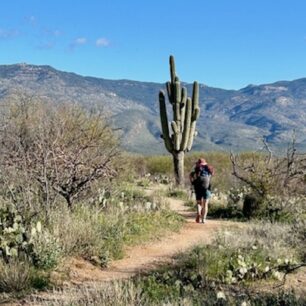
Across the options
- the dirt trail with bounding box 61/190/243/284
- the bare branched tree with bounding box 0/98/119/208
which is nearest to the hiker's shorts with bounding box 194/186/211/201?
the dirt trail with bounding box 61/190/243/284

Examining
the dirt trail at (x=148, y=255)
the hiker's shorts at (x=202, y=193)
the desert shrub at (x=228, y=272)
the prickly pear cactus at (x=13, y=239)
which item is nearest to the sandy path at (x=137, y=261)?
the dirt trail at (x=148, y=255)

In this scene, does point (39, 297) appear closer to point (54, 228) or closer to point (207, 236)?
point (54, 228)

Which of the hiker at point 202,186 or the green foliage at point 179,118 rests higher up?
the green foliage at point 179,118

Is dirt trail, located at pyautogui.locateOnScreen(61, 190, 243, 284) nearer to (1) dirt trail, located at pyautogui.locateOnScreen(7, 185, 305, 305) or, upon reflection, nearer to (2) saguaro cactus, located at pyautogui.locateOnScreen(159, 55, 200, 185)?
(1) dirt trail, located at pyautogui.locateOnScreen(7, 185, 305, 305)

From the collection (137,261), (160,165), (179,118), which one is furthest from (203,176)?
(160,165)

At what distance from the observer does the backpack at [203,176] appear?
49.9ft

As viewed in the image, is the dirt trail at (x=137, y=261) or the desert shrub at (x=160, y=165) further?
the desert shrub at (x=160, y=165)

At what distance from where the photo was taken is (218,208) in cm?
1719

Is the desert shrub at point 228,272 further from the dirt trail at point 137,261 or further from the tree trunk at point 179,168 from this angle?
the tree trunk at point 179,168

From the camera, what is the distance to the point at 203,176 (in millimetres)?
15273

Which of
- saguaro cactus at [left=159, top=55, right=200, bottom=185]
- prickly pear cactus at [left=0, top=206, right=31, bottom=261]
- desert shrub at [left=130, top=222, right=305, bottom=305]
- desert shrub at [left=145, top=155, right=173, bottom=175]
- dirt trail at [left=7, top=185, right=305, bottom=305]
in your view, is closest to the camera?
desert shrub at [left=130, top=222, right=305, bottom=305]

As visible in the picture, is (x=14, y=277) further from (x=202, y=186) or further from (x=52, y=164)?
(x=202, y=186)

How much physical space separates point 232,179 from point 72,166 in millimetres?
11957

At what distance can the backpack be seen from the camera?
15.2m
